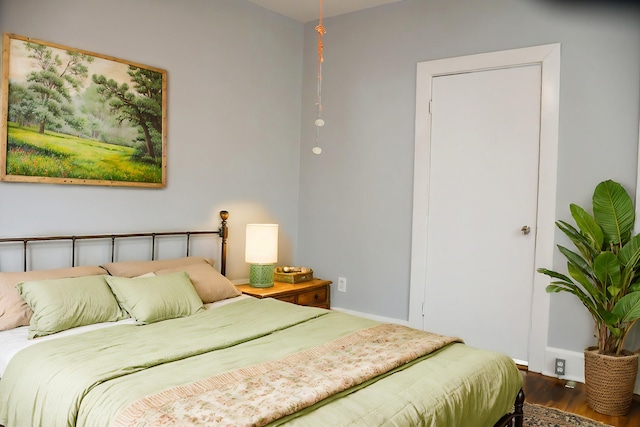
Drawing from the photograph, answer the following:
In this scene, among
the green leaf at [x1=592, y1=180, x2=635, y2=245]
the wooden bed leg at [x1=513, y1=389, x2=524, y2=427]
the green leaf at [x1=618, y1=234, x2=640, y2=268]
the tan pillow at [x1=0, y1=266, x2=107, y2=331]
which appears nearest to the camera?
the wooden bed leg at [x1=513, y1=389, x2=524, y2=427]

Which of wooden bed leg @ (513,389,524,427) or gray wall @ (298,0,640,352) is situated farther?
gray wall @ (298,0,640,352)

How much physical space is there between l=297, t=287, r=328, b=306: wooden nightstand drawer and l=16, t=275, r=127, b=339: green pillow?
5.32ft

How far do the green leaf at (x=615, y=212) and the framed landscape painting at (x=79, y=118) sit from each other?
114 inches

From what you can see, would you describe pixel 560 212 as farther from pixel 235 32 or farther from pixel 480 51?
pixel 235 32

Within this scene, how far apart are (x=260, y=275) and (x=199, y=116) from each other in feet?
4.36

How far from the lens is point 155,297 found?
270cm

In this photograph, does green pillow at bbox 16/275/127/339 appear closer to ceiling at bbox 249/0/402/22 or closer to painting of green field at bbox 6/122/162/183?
painting of green field at bbox 6/122/162/183

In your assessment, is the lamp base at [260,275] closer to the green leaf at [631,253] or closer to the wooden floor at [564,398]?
the wooden floor at [564,398]

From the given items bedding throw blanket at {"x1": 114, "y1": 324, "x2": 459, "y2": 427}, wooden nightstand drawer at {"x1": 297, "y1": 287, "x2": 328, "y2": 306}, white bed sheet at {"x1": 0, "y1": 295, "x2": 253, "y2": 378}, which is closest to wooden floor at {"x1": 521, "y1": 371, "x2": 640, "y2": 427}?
bedding throw blanket at {"x1": 114, "y1": 324, "x2": 459, "y2": 427}

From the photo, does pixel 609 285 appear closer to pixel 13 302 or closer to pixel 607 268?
pixel 607 268

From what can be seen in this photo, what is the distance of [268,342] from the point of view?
7.55 feet

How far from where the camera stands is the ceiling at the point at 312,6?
410 centimetres

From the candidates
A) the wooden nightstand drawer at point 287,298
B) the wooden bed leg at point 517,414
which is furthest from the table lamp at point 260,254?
the wooden bed leg at point 517,414

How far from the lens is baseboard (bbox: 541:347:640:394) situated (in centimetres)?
325
